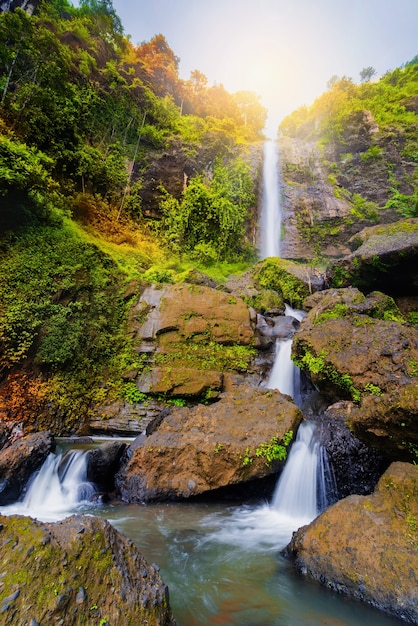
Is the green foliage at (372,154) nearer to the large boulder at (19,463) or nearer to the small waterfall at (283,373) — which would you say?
the small waterfall at (283,373)

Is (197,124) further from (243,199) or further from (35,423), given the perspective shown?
(35,423)

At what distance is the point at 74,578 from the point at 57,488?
17.0 ft

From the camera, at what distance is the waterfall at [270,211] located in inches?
880

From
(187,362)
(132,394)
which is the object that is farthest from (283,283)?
(132,394)

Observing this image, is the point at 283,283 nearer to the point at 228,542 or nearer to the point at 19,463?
the point at 228,542

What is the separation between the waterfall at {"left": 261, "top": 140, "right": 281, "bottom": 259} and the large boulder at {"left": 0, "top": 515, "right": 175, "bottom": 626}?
20870mm

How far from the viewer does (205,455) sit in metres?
5.76

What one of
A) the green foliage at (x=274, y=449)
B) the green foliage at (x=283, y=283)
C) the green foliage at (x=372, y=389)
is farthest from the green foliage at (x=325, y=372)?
the green foliage at (x=283, y=283)

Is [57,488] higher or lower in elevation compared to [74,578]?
lower

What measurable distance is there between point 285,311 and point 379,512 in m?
11.1

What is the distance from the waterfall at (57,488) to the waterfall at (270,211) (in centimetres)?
1826

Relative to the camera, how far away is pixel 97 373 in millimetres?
10078

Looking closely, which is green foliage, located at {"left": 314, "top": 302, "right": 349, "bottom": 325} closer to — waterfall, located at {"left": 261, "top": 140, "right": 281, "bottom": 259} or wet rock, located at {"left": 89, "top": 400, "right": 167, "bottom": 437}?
wet rock, located at {"left": 89, "top": 400, "right": 167, "bottom": 437}

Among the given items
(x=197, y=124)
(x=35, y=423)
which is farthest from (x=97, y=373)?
(x=197, y=124)
